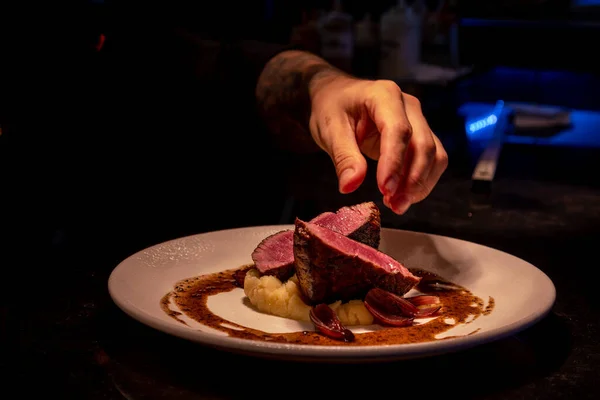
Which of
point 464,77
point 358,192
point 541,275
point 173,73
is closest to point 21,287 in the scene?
point 541,275

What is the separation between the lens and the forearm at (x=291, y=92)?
2.25 meters

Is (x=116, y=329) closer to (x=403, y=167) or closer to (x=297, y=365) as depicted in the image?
(x=297, y=365)

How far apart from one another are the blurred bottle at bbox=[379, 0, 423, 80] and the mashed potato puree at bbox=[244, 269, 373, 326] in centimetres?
306

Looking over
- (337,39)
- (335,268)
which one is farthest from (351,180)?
(337,39)

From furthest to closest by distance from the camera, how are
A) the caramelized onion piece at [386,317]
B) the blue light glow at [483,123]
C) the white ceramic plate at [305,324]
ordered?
the blue light glow at [483,123] < the caramelized onion piece at [386,317] < the white ceramic plate at [305,324]

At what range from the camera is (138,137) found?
2.81m

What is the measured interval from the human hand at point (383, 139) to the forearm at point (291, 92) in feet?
0.93

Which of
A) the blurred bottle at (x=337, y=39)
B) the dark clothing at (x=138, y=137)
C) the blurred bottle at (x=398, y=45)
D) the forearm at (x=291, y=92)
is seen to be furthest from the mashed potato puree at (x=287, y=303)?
the blurred bottle at (x=398, y=45)

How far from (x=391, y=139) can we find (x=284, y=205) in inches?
35.9

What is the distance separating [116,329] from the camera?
4.44 feet

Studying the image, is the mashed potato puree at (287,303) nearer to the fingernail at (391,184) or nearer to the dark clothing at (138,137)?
the fingernail at (391,184)

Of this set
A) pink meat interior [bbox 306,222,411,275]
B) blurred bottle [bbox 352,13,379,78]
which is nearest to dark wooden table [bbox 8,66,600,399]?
pink meat interior [bbox 306,222,411,275]

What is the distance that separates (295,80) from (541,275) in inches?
44.5

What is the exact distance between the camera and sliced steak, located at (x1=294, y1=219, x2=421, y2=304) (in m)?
1.37
